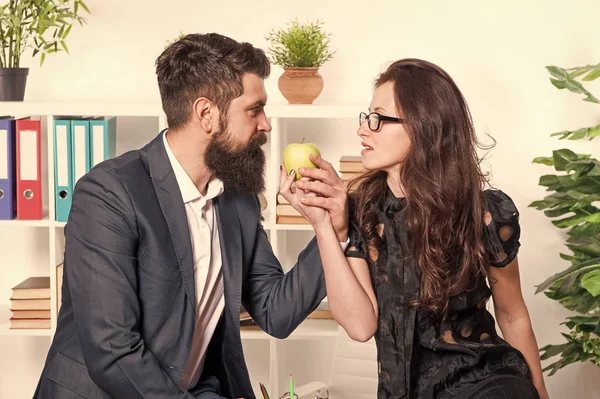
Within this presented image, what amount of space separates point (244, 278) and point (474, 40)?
5.94ft

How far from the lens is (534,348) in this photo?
7.77 feet

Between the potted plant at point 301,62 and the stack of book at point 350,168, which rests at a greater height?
the potted plant at point 301,62

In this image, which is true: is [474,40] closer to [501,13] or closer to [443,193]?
[501,13]

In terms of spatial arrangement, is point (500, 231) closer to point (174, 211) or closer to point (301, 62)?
point (174, 211)

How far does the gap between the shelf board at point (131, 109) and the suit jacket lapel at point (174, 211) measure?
45.7 inches

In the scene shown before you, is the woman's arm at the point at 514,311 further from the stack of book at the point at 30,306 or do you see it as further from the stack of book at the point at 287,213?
the stack of book at the point at 30,306

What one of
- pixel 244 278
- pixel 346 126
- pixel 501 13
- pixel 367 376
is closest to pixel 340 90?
pixel 346 126

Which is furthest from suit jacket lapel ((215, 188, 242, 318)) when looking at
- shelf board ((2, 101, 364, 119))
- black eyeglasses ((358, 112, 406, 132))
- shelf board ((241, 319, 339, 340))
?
shelf board ((241, 319, 339, 340))

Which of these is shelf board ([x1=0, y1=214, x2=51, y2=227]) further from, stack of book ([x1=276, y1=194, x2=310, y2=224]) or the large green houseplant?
the large green houseplant

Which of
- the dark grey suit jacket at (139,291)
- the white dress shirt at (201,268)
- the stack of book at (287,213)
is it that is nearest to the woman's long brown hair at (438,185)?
the dark grey suit jacket at (139,291)

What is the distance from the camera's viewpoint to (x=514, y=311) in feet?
7.72

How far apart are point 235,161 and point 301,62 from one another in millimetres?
1212

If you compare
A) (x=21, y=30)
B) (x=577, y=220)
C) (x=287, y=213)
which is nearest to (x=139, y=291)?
(x=287, y=213)

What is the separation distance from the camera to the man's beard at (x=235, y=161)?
2361mm
